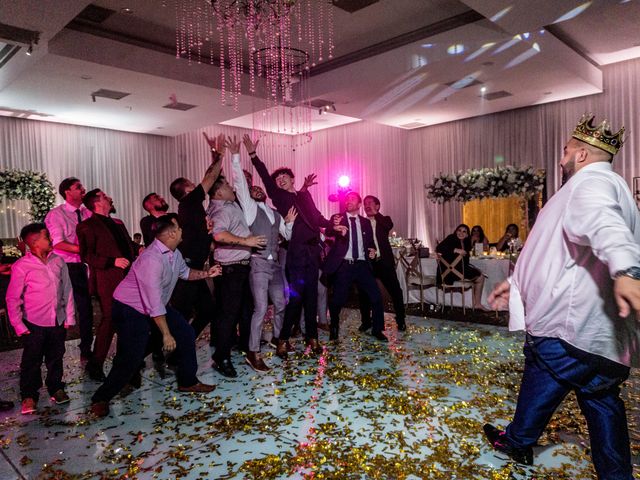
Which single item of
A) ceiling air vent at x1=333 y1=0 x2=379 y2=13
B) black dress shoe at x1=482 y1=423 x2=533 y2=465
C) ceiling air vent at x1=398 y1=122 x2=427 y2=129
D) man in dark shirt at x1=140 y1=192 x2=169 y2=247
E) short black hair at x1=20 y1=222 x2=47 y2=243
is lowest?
black dress shoe at x1=482 y1=423 x2=533 y2=465

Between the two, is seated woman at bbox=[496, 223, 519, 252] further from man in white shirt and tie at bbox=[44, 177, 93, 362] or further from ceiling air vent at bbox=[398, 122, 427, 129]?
man in white shirt and tie at bbox=[44, 177, 93, 362]

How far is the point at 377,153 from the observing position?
14453mm

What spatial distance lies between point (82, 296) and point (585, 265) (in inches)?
164

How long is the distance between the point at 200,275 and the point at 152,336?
725 mm

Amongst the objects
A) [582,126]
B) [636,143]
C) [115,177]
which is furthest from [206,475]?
[115,177]

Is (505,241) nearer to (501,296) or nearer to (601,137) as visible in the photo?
(501,296)

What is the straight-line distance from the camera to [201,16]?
7332 mm

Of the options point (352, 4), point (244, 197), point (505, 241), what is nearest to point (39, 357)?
point (244, 197)

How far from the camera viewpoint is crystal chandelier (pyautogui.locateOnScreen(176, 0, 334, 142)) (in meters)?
7.05

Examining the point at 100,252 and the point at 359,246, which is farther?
the point at 359,246

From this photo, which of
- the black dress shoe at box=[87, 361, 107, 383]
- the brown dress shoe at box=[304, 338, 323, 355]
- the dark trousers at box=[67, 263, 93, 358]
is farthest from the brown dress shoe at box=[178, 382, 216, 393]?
the dark trousers at box=[67, 263, 93, 358]

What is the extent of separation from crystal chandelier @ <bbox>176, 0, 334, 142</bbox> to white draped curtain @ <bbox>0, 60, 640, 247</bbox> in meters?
4.29

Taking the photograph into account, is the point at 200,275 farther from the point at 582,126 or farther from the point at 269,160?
the point at 269,160

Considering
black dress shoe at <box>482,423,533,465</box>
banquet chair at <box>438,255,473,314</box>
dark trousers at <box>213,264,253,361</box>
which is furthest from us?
banquet chair at <box>438,255,473,314</box>
